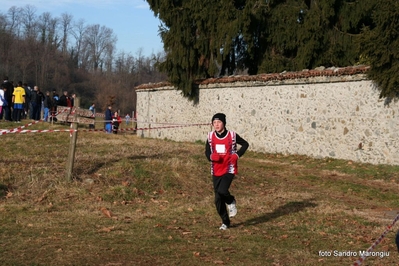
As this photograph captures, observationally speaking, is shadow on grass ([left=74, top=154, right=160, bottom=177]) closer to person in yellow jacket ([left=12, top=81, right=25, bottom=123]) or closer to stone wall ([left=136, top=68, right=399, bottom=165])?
stone wall ([left=136, top=68, right=399, bottom=165])

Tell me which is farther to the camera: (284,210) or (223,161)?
(284,210)

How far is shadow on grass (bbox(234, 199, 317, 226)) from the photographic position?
33.5 feet

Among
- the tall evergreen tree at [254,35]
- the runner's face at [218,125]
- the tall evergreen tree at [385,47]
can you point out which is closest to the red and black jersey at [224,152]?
the runner's face at [218,125]

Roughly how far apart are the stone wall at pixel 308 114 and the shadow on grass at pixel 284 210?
5804 millimetres

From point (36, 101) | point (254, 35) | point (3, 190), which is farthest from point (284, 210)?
point (36, 101)

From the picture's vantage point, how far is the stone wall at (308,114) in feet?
56.0

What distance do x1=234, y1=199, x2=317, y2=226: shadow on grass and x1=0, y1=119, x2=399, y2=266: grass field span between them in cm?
2

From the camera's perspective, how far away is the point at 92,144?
18234mm

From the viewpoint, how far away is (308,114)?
1928cm

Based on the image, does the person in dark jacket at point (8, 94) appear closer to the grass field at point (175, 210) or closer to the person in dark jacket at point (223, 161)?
the grass field at point (175, 210)

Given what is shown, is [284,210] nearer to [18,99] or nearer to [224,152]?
[224,152]

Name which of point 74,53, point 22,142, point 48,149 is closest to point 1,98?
point 22,142

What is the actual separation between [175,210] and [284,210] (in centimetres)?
214

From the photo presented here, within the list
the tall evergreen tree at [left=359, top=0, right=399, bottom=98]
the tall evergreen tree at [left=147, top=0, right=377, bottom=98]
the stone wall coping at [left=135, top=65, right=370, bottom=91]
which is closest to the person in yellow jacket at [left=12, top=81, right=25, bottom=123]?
the tall evergreen tree at [left=147, top=0, right=377, bottom=98]
